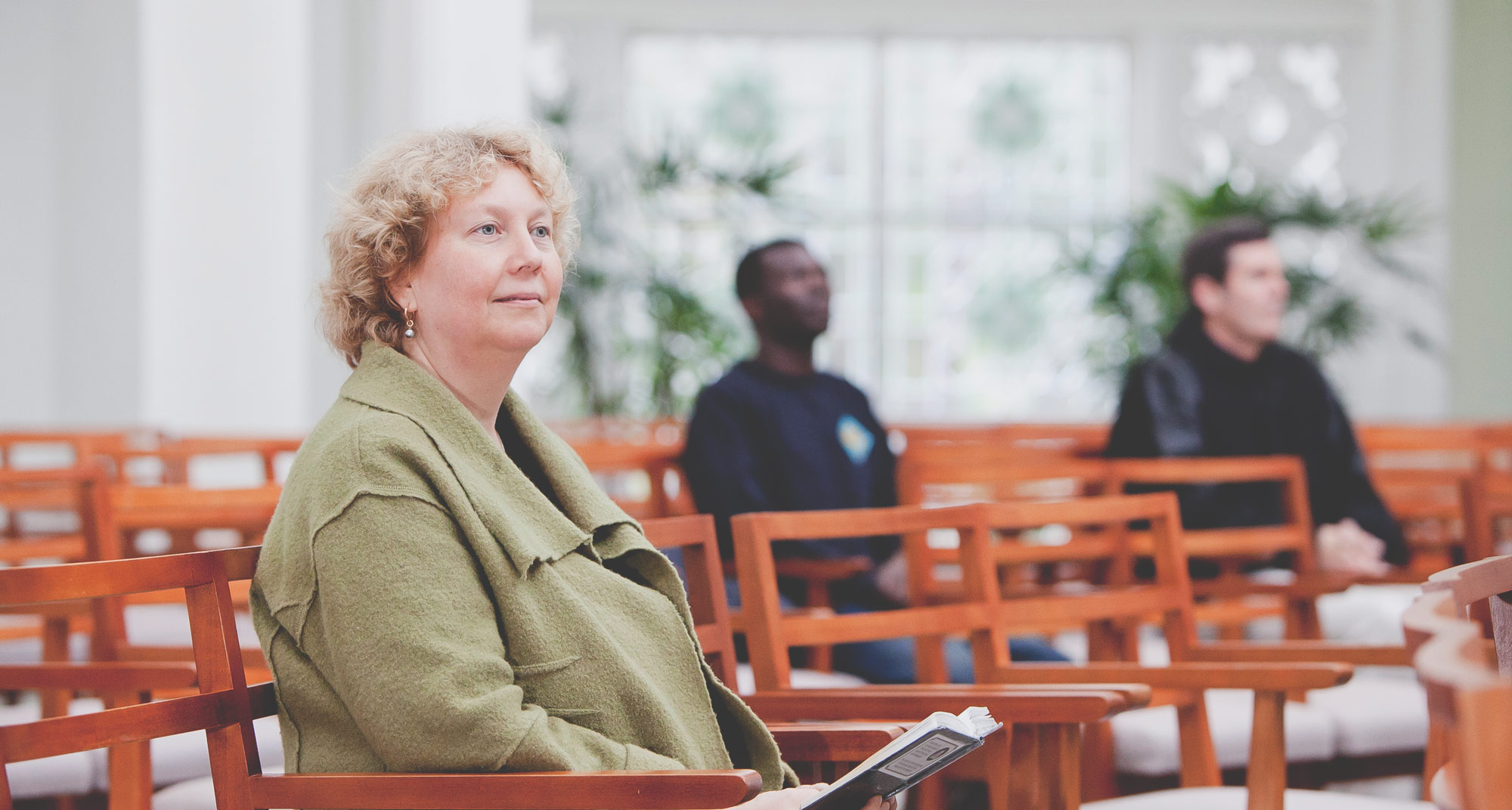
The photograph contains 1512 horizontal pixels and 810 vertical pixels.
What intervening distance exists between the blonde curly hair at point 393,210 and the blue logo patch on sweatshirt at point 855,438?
1.95 m

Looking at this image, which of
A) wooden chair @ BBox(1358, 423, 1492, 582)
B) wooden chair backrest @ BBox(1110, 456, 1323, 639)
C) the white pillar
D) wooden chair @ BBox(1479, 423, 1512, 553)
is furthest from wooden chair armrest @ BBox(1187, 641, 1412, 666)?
the white pillar

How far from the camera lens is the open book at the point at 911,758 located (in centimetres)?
143

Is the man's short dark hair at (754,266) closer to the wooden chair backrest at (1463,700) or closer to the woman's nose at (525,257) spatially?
the woman's nose at (525,257)

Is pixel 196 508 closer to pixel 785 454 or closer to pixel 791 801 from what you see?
pixel 785 454

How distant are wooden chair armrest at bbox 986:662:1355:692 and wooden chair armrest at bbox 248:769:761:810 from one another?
0.77 metres

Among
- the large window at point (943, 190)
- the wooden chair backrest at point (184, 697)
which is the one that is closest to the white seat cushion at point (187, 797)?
the wooden chair backrest at point (184, 697)

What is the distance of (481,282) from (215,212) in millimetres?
3998

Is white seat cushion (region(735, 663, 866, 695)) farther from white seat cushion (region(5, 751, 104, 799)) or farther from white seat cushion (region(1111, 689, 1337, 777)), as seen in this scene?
white seat cushion (region(5, 751, 104, 799))

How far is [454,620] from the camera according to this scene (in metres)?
1.46

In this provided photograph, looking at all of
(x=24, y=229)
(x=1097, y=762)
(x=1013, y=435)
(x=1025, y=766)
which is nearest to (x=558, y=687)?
(x=1025, y=766)

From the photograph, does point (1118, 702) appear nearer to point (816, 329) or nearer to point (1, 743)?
point (1, 743)

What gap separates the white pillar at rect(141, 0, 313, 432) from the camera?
5168 millimetres

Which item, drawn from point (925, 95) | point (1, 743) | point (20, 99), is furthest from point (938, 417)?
point (1, 743)

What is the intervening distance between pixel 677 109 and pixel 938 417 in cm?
252
